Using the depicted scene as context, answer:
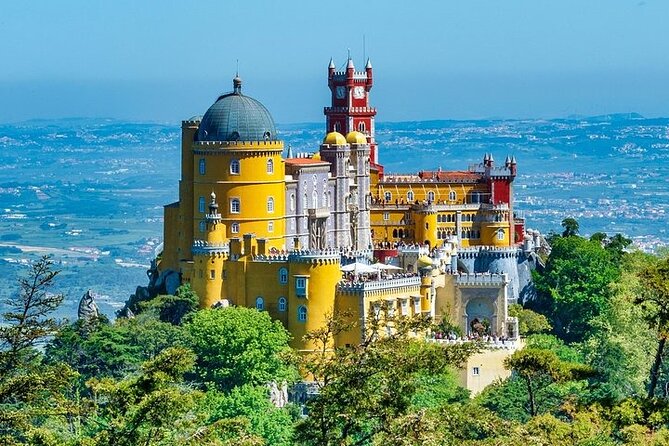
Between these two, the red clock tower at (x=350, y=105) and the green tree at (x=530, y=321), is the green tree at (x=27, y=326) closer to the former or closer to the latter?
the green tree at (x=530, y=321)

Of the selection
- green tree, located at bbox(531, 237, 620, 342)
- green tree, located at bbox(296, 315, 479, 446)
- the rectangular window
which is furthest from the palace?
green tree, located at bbox(296, 315, 479, 446)

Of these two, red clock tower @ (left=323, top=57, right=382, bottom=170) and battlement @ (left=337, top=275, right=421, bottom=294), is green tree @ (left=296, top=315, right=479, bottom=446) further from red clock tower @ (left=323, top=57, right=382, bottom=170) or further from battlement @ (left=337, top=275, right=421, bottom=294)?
red clock tower @ (left=323, top=57, right=382, bottom=170)

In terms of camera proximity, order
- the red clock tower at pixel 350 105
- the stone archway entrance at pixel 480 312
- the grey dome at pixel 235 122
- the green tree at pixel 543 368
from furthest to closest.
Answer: the red clock tower at pixel 350 105 → the stone archway entrance at pixel 480 312 → the grey dome at pixel 235 122 → the green tree at pixel 543 368

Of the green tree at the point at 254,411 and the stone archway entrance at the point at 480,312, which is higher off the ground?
the stone archway entrance at the point at 480,312

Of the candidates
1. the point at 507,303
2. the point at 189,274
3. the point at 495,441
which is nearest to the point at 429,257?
the point at 507,303

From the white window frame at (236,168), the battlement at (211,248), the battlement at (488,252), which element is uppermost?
the white window frame at (236,168)

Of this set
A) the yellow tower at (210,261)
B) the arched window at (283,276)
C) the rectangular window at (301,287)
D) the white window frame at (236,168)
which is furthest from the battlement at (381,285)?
the white window frame at (236,168)
